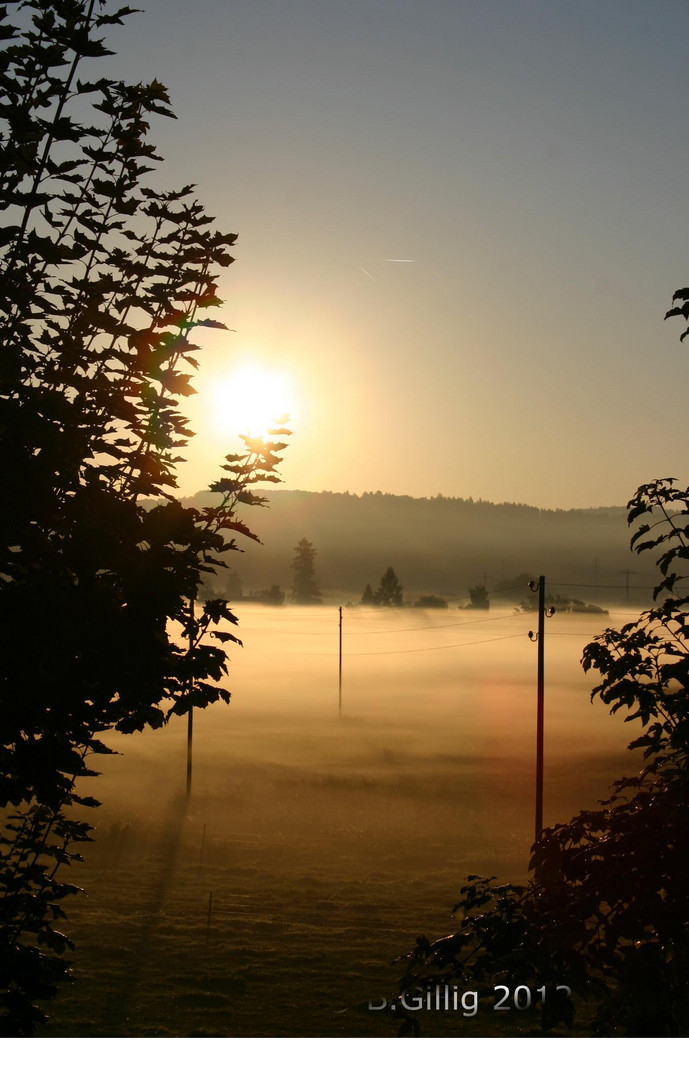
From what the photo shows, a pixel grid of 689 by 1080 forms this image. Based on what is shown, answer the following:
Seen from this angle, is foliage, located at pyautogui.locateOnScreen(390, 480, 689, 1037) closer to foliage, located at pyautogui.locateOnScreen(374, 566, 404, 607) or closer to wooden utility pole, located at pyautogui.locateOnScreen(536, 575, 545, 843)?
wooden utility pole, located at pyautogui.locateOnScreen(536, 575, 545, 843)

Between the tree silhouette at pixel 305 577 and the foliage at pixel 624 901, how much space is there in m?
152

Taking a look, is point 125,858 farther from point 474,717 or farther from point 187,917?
point 474,717

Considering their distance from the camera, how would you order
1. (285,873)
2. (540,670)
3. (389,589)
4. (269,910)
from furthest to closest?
(389,589), (285,873), (540,670), (269,910)

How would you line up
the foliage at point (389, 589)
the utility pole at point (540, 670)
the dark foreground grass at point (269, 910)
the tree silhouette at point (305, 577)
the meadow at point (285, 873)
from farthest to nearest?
1. the foliage at point (389, 589)
2. the tree silhouette at point (305, 577)
3. the utility pole at point (540, 670)
4. the meadow at point (285, 873)
5. the dark foreground grass at point (269, 910)

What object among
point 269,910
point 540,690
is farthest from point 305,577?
point 269,910

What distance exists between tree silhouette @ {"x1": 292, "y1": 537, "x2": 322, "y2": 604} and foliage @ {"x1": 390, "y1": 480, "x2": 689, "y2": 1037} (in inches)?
6004

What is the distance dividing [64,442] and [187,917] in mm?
22595

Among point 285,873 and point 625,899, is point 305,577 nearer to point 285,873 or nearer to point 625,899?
point 285,873

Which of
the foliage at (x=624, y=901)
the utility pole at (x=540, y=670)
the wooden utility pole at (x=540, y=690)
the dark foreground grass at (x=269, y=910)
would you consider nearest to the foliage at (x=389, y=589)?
the dark foreground grass at (x=269, y=910)

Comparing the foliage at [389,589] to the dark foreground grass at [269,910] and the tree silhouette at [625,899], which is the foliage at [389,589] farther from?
the tree silhouette at [625,899]

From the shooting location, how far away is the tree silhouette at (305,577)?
162500 mm

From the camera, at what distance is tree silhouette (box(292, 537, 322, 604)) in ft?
533

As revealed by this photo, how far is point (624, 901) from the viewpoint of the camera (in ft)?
19.3

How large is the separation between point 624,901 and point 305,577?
539ft
